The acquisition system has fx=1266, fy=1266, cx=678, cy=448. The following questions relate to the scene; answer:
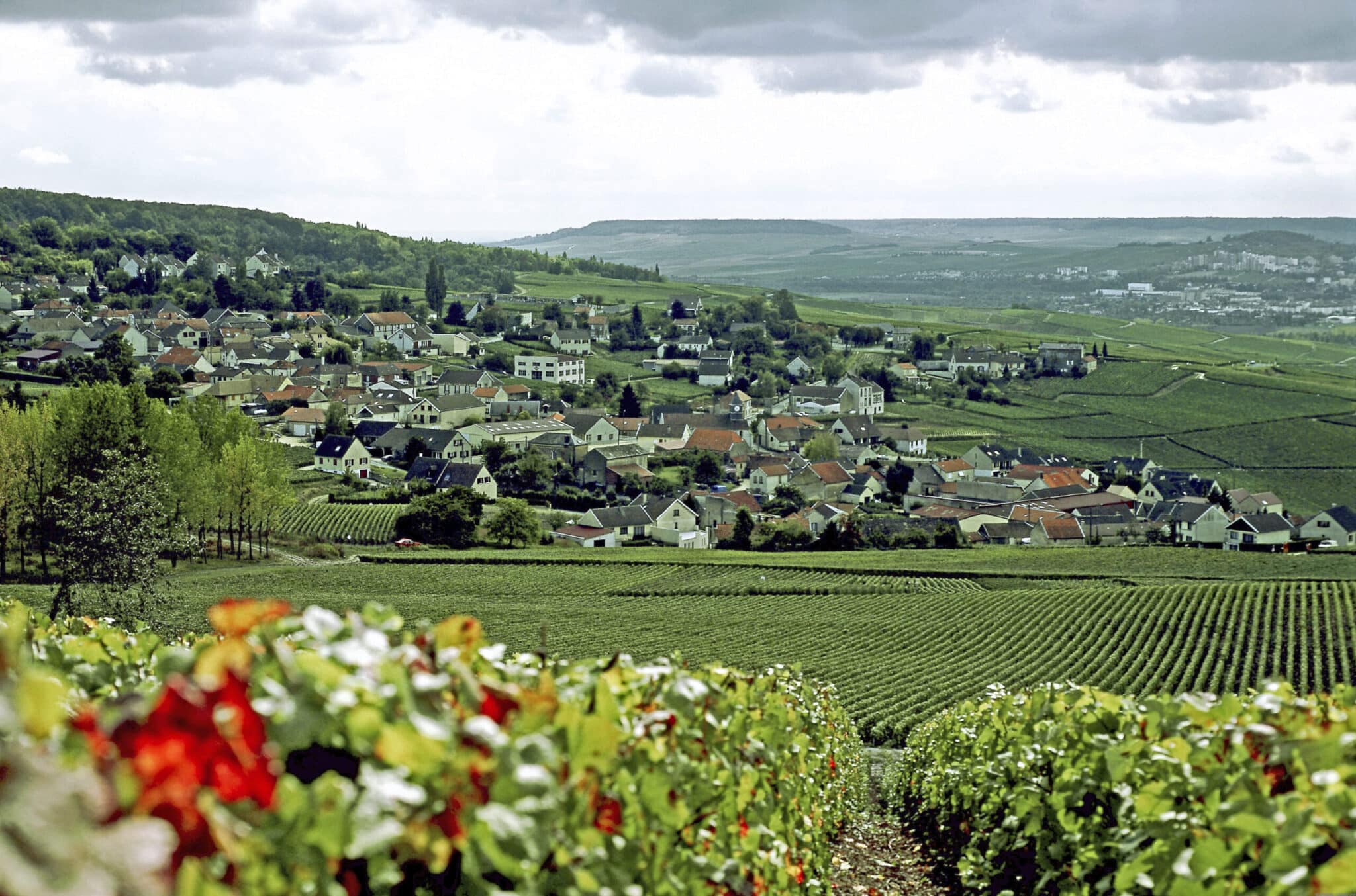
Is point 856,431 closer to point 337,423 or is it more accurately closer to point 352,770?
point 337,423

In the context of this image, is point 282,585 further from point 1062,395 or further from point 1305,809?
point 1062,395

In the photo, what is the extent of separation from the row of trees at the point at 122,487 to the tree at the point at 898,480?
51013 millimetres

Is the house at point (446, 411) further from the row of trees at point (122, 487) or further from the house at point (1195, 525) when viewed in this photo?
the house at point (1195, 525)

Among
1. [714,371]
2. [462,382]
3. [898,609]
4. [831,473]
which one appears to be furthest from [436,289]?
[898,609]

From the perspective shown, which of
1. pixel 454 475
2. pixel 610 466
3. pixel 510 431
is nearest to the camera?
pixel 454 475

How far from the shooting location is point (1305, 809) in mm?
3641

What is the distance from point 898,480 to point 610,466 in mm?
22183

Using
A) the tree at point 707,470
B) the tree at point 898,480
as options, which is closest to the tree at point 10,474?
the tree at point 707,470

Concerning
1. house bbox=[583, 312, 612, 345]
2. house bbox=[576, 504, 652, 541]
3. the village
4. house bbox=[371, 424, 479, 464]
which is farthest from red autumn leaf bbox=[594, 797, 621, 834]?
house bbox=[583, 312, 612, 345]

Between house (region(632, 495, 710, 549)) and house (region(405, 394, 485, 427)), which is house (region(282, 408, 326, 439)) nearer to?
house (region(405, 394, 485, 427))

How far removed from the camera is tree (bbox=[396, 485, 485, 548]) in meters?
67.1

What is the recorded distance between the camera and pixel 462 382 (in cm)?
11575

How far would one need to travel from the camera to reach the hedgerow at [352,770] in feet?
6.73

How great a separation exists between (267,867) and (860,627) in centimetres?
4388
